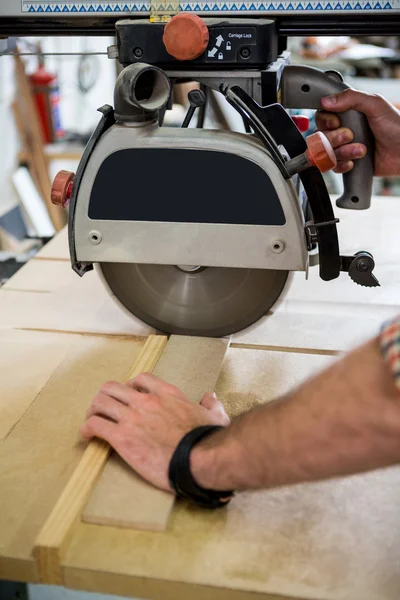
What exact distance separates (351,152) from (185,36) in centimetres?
40

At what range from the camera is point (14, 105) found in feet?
10.9

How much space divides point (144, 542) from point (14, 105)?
275cm

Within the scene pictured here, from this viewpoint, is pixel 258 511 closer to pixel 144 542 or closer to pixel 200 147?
pixel 144 542

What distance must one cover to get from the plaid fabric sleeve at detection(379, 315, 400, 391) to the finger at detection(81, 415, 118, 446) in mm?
453

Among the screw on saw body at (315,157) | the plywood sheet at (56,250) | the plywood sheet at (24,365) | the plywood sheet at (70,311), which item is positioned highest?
the screw on saw body at (315,157)

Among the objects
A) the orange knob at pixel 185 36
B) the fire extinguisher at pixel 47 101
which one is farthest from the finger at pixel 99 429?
the fire extinguisher at pixel 47 101

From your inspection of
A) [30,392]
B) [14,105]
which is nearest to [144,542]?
[30,392]

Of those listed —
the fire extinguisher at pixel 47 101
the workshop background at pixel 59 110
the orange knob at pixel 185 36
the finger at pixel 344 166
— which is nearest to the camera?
the orange knob at pixel 185 36

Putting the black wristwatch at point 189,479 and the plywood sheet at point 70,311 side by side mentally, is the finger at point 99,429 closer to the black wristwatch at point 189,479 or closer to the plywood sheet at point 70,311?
the black wristwatch at point 189,479

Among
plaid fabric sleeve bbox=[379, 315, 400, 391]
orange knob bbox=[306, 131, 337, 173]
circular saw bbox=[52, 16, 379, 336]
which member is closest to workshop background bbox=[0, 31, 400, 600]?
circular saw bbox=[52, 16, 379, 336]

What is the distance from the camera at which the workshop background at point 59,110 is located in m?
3.22

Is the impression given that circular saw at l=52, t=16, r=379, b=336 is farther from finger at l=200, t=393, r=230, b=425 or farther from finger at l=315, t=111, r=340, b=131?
finger at l=200, t=393, r=230, b=425

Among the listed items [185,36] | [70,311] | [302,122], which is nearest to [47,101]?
[70,311]

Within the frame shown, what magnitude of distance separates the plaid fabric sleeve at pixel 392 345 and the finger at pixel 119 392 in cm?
43
